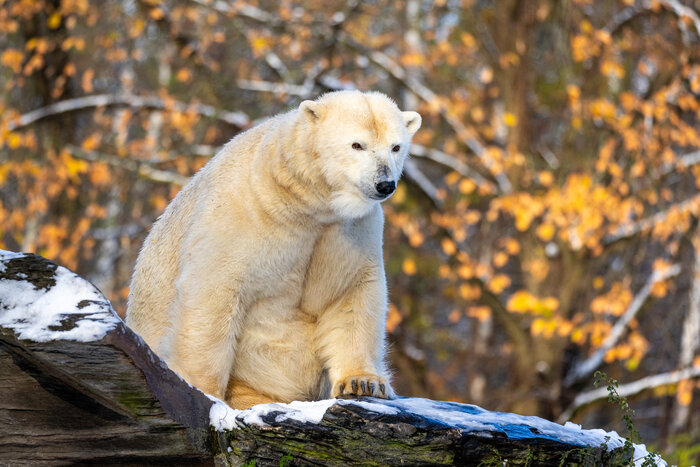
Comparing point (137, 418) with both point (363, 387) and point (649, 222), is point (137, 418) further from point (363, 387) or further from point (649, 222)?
point (649, 222)

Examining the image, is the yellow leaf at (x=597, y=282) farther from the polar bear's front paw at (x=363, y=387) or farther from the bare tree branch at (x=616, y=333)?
the polar bear's front paw at (x=363, y=387)

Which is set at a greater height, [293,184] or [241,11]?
[241,11]

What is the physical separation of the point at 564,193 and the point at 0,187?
9258 mm

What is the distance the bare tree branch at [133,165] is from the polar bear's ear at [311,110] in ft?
27.6

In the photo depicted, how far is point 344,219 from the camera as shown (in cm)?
418

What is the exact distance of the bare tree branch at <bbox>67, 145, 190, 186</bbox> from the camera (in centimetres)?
1261

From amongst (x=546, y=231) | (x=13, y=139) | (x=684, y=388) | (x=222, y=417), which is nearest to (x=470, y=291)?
(x=546, y=231)

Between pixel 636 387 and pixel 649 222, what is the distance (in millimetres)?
2217

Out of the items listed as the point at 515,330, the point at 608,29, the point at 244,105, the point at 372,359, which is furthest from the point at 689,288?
the point at 372,359

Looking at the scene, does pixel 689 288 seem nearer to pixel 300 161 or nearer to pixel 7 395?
pixel 300 161

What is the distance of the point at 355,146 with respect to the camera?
4113mm

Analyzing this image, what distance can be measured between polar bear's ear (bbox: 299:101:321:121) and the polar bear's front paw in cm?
126

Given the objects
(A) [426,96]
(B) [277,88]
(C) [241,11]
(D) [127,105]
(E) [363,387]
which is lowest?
(E) [363,387]

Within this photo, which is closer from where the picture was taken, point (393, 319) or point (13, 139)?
point (13, 139)
